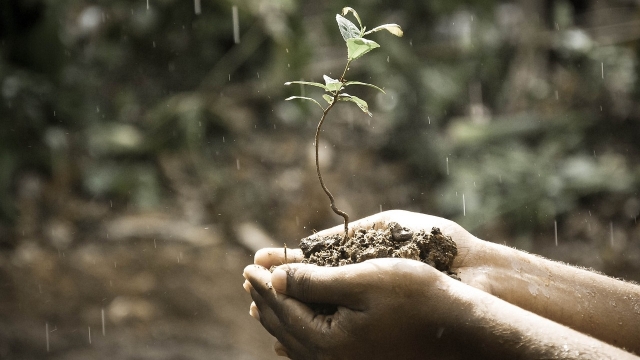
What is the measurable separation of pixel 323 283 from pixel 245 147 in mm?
4601

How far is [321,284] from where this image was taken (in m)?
1.34

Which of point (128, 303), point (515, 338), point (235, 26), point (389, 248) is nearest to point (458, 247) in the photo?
point (389, 248)

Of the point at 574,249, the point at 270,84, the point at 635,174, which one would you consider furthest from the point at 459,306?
the point at 270,84

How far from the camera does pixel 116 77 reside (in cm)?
629

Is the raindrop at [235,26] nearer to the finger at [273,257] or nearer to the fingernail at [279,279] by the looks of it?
the finger at [273,257]

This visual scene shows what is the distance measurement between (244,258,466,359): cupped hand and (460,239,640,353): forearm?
0.35 metres

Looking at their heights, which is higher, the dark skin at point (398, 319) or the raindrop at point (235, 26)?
the raindrop at point (235, 26)

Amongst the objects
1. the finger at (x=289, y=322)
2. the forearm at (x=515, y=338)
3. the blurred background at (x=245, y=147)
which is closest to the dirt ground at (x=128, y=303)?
the blurred background at (x=245, y=147)

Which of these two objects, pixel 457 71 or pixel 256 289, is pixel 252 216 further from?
pixel 256 289

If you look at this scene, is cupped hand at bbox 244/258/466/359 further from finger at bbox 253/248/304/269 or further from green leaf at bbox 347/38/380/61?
green leaf at bbox 347/38/380/61

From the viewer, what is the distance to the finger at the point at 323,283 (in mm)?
1309

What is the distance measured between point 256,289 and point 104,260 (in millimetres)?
3248

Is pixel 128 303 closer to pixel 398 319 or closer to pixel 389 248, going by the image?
pixel 389 248

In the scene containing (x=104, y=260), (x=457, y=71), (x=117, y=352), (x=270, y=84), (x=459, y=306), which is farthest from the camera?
(x=457, y=71)
